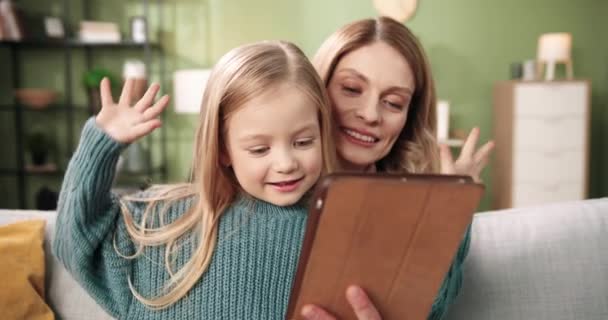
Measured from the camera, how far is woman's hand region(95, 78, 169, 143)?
34.1 inches

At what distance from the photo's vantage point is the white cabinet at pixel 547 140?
157 inches

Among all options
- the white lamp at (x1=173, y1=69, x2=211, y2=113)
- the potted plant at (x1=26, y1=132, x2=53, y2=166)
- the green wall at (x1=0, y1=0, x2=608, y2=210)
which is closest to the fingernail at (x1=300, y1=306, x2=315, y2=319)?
the white lamp at (x1=173, y1=69, x2=211, y2=113)

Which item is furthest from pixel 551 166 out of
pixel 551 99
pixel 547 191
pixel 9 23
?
pixel 9 23

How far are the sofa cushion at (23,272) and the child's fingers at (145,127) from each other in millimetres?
461

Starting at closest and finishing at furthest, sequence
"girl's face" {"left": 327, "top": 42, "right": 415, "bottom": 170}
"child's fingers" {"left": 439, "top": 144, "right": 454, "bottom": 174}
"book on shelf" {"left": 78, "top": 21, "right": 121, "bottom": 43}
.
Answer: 1. "child's fingers" {"left": 439, "top": 144, "right": 454, "bottom": 174}
2. "girl's face" {"left": 327, "top": 42, "right": 415, "bottom": 170}
3. "book on shelf" {"left": 78, "top": 21, "right": 121, "bottom": 43}

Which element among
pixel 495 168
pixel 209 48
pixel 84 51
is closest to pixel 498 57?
pixel 495 168

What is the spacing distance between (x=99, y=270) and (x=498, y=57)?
4249 millimetres

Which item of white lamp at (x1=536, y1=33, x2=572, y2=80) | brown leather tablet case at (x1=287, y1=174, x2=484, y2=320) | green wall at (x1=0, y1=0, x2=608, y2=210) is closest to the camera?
brown leather tablet case at (x1=287, y1=174, x2=484, y2=320)

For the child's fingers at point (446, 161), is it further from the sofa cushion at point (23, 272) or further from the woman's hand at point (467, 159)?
the sofa cushion at point (23, 272)

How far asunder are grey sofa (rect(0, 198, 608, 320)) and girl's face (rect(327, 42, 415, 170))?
1.11ft

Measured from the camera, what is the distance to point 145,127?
86 centimetres

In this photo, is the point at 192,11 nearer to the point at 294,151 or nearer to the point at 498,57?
the point at 498,57

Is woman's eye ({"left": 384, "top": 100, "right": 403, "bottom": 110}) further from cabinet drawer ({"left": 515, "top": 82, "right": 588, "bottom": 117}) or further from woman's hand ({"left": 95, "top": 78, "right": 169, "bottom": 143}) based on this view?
cabinet drawer ({"left": 515, "top": 82, "right": 588, "bottom": 117})

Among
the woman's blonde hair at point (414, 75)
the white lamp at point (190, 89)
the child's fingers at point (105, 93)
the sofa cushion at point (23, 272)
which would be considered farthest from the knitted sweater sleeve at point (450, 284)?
the white lamp at point (190, 89)
